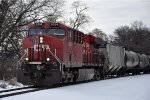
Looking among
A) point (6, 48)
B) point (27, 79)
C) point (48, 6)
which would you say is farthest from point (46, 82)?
point (48, 6)

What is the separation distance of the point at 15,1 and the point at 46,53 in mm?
13928

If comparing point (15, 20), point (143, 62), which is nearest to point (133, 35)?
point (143, 62)

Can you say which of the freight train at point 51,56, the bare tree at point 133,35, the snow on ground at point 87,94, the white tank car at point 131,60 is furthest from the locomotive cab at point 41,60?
the bare tree at point 133,35

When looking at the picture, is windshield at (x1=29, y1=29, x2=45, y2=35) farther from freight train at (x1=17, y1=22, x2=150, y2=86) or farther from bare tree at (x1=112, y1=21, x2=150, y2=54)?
bare tree at (x1=112, y1=21, x2=150, y2=54)

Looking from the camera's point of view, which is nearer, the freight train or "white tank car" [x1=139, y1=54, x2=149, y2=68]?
the freight train

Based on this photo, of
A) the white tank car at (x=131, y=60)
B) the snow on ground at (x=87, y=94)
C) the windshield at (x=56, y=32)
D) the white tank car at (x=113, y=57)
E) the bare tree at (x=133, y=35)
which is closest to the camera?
the snow on ground at (x=87, y=94)

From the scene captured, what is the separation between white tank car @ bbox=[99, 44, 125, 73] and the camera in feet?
108

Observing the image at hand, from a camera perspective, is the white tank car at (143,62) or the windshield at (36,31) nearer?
the windshield at (36,31)

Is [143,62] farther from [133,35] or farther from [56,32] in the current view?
[133,35]

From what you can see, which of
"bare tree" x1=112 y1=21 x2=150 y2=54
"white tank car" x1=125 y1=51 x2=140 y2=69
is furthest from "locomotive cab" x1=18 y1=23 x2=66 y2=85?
"bare tree" x1=112 y1=21 x2=150 y2=54

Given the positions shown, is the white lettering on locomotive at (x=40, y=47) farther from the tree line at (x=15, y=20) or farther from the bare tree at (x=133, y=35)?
the bare tree at (x=133, y=35)

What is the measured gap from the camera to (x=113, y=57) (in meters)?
35.8

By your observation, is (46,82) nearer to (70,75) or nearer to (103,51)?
(70,75)

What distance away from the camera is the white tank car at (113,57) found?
32781 mm
